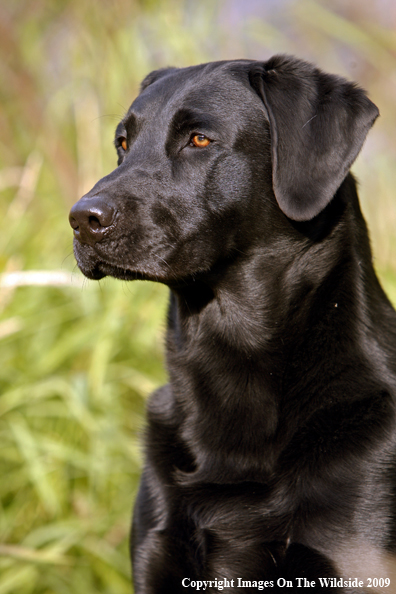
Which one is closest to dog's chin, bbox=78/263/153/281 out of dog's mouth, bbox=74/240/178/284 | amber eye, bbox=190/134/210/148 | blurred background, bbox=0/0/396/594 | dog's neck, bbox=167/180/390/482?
dog's mouth, bbox=74/240/178/284

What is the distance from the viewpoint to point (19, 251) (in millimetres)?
4289

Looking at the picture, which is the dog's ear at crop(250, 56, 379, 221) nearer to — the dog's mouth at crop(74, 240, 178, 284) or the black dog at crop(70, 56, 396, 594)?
the black dog at crop(70, 56, 396, 594)

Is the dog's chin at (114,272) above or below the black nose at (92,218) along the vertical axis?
below

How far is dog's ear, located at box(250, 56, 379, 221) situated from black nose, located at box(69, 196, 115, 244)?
55 cm

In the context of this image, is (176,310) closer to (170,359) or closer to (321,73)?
(170,359)

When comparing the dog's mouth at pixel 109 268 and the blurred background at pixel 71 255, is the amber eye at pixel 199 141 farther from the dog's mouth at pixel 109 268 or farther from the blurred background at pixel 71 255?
the blurred background at pixel 71 255

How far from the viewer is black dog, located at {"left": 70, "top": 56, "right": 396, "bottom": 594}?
5.96 feet

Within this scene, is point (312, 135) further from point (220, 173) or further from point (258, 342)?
point (258, 342)

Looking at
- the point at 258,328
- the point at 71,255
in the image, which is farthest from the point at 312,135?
the point at 71,255

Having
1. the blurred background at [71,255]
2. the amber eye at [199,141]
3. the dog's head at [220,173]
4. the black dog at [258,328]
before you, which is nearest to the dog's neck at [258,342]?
the black dog at [258,328]

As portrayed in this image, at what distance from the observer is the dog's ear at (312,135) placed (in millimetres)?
1986

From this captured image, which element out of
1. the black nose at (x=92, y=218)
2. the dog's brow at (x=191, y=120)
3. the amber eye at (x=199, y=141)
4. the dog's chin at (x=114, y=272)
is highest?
the dog's brow at (x=191, y=120)

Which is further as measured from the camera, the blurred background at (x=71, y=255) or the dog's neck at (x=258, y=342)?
the blurred background at (x=71, y=255)

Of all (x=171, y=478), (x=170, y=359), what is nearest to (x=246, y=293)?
(x=170, y=359)
